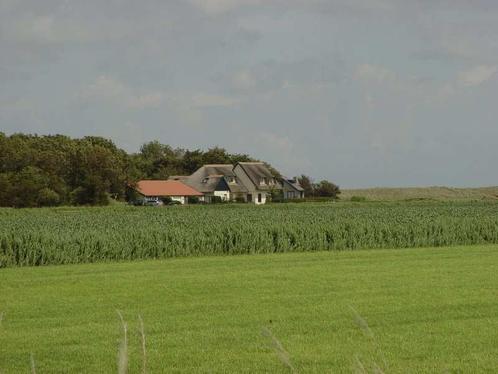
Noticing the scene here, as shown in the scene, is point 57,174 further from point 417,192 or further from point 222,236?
point 417,192

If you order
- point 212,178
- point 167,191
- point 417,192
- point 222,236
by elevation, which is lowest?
point 222,236

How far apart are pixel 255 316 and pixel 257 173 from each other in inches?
4044

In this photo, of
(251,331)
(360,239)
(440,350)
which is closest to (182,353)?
(251,331)

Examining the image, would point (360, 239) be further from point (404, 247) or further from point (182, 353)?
point (182, 353)

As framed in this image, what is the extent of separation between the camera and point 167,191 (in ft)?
356

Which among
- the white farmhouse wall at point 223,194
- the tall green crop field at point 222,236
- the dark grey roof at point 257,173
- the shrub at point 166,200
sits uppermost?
the dark grey roof at point 257,173

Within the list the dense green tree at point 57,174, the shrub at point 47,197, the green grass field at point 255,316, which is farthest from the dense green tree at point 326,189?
the green grass field at point 255,316

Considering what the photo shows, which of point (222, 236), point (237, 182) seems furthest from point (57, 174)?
point (222, 236)

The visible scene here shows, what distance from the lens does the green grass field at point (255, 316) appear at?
32.3 ft

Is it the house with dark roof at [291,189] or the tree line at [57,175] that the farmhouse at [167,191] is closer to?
the tree line at [57,175]

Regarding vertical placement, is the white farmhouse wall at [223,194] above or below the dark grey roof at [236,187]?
below

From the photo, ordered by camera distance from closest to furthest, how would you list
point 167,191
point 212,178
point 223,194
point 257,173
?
1. point 167,191
2. point 223,194
3. point 212,178
4. point 257,173

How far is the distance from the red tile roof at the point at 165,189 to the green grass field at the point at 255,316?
8356 centimetres

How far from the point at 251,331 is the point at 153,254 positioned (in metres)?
17.1
